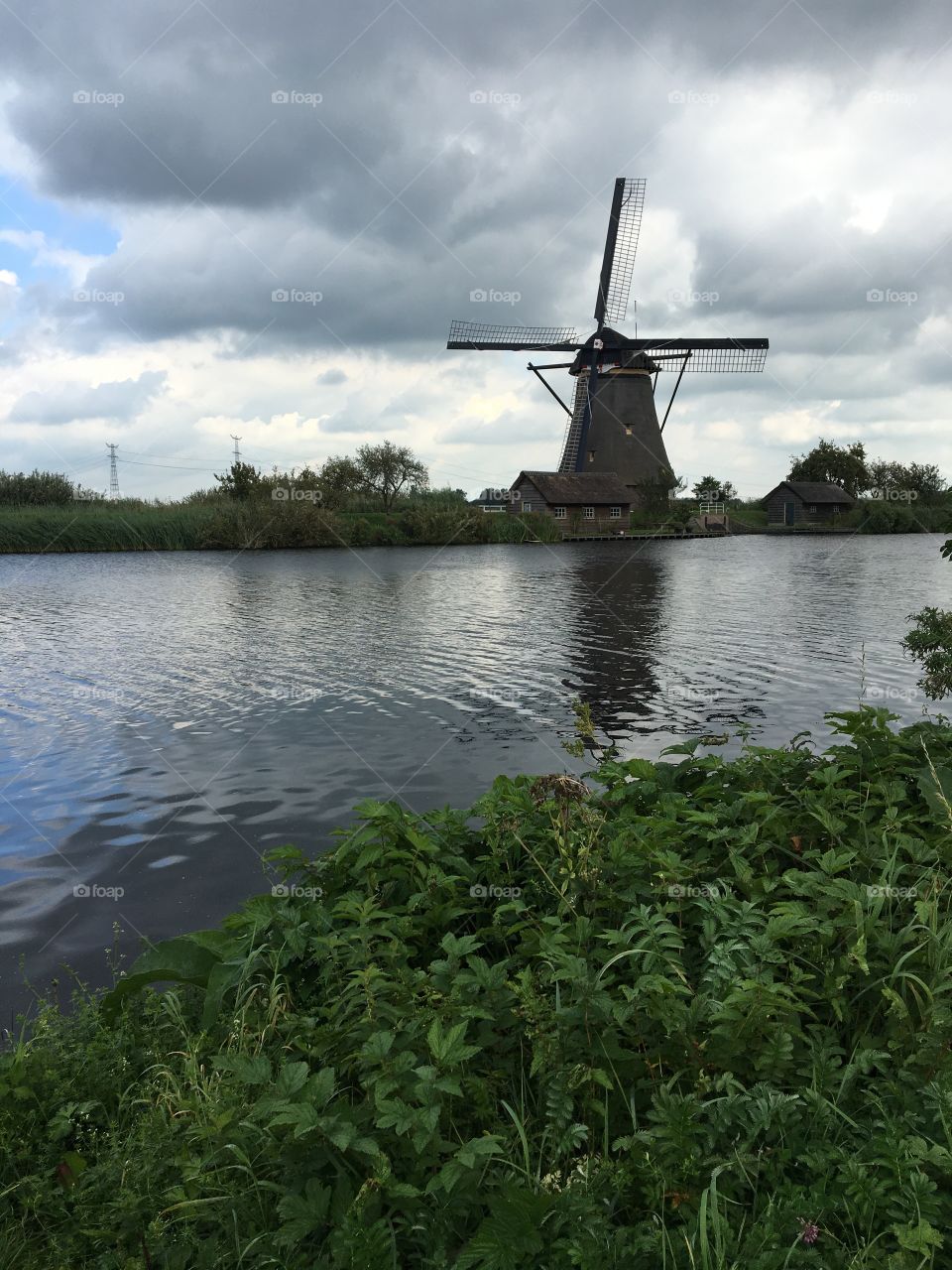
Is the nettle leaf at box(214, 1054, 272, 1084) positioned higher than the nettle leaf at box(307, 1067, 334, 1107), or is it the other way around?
the nettle leaf at box(307, 1067, 334, 1107)

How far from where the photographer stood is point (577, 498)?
208ft

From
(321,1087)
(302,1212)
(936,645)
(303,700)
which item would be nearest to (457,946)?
(321,1087)

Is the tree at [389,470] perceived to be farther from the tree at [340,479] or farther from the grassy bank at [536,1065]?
the grassy bank at [536,1065]

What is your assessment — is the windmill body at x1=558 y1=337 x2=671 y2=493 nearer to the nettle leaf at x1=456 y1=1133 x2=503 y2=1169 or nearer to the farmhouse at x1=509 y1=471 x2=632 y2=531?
the farmhouse at x1=509 y1=471 x2=632 y2=531

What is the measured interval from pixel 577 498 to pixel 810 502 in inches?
1374

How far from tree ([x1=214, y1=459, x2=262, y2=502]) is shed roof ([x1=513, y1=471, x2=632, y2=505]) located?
64.5 ft

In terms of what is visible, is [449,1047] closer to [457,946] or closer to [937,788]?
[457,946]

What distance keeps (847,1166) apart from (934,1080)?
49 centimetres

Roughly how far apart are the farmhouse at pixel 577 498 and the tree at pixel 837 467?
40.8 meters

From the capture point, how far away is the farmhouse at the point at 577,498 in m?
62.9

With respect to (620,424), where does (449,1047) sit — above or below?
below

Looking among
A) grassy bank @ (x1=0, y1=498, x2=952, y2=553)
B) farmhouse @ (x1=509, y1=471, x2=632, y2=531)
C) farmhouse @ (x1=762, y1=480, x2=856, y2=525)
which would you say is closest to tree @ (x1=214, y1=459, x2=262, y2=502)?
grassy bank @ (x1=0, y1=498, x2=952, y2=553)

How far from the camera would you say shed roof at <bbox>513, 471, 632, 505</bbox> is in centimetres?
6272

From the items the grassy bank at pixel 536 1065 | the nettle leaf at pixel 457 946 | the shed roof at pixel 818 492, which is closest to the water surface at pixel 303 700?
the grassy bank at pixel 536 1065
